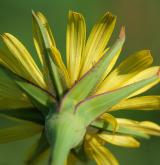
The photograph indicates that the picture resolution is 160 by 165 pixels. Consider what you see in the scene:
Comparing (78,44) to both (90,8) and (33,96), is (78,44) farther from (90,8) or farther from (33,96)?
(90,8)

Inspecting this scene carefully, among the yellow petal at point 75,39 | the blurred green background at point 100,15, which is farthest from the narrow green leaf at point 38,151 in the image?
the blurred green background at point 100,15

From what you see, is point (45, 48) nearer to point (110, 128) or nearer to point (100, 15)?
point (110, 128)

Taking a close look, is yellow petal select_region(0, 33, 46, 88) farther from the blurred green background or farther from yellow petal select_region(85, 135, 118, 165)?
the blurred green background

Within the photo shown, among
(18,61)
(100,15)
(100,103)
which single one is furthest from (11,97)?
(100,15)

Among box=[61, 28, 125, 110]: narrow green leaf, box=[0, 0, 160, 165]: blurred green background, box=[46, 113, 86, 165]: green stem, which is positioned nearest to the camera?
box=[46, 113, 86, 165]: green stem

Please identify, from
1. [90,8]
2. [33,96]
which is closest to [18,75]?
[33,96]

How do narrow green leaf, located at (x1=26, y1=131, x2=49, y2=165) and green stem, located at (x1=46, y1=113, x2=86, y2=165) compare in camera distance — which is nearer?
green stem, located at (x1=46, y1=113, x2=86, y2=165)

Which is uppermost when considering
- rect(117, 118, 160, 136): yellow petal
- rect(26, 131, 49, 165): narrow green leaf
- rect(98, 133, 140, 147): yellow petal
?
rect(117, 118, 160, 136): yellow petal

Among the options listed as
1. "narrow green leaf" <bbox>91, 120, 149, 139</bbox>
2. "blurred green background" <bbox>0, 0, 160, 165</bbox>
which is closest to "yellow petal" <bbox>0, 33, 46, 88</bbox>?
"narrow green leaf" <bbox>91, 120, 149, 139</bbox>
